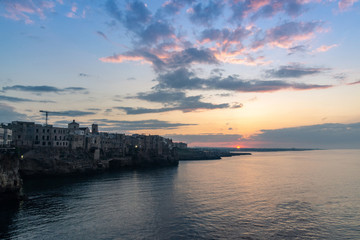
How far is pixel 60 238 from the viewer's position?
31109mm

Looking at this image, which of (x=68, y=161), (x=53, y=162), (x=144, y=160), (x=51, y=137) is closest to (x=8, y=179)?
(x=53, y=162)

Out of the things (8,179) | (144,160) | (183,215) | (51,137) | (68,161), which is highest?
(51,137)

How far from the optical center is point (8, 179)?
1850 inches

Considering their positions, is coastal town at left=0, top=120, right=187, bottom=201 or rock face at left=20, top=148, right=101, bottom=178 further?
rock face at left=20, top=148, right=101, bottom=178

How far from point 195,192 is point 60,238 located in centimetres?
3596

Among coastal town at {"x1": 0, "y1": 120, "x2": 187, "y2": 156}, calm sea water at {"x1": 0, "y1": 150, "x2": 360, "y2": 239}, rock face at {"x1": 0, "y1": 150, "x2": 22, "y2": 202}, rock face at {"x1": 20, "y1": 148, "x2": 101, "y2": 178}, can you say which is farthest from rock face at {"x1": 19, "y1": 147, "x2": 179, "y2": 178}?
rock face at {"x1": 0, "y1": 150, "x2": 22, "y2": 202}

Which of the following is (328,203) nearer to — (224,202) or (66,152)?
(224,202)

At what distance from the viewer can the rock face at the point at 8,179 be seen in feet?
151

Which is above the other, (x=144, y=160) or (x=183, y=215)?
(x=144, y=160)

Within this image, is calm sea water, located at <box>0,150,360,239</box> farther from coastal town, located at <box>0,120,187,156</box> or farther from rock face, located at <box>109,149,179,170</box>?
rock face, located at <box>109,149,179,170</box>

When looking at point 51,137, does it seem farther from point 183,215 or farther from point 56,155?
point 183,215

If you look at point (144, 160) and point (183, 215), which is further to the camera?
point (144, 160)

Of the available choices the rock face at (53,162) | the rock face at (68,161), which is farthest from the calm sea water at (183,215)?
the rock face at (68,161)

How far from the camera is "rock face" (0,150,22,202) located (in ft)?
151
